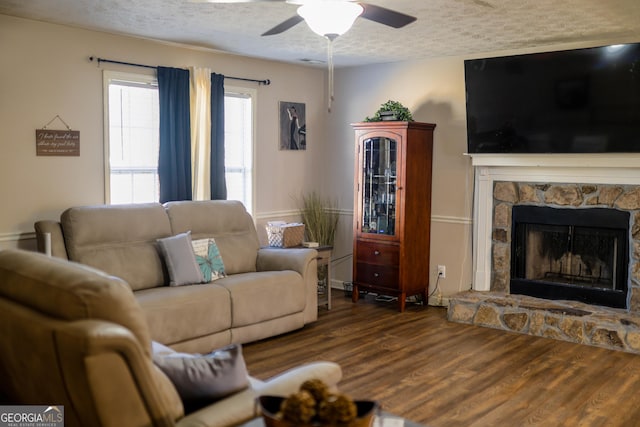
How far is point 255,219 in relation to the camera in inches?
249

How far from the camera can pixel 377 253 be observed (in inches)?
239

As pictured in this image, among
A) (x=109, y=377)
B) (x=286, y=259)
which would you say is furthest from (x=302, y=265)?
(x=109, y=377)

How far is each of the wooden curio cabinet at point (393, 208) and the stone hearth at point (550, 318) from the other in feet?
1.92

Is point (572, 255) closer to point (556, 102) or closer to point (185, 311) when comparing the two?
point (556, 102)

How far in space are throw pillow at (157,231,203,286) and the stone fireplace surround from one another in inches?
94.3

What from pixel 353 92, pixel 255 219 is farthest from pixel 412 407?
pixel 353 92

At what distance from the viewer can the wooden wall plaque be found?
465 centimetres

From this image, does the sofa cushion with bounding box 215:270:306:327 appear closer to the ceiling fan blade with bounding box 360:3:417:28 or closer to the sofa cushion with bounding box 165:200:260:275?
the sofa cushion with bounding box 165:200:260:275

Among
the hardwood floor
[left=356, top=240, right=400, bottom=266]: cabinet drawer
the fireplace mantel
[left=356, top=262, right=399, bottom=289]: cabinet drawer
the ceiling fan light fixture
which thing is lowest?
the hardwood floor

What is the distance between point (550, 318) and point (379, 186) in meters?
2.01

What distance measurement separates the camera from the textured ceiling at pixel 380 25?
3971 mm

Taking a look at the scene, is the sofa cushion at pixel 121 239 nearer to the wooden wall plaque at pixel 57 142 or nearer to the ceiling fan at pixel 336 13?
the wooden wall plaque at pixel 57 142

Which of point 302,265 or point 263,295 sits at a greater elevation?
point 302,265

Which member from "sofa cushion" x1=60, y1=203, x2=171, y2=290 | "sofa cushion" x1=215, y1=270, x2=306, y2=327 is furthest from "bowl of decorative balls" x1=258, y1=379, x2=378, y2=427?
"sofa cushion" x1=60, y1=203, x2=171, y2=290
